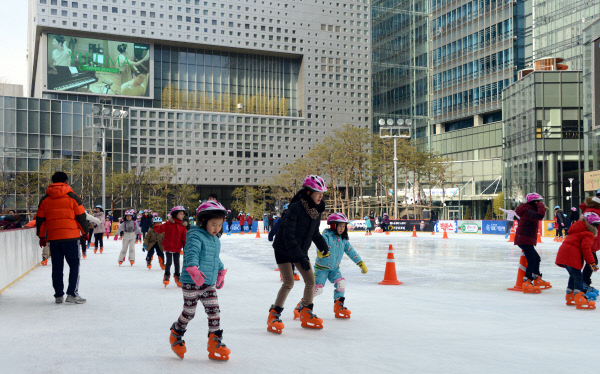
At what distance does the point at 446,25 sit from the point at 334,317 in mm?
76472

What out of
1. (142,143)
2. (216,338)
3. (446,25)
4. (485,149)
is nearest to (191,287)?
(216,338)

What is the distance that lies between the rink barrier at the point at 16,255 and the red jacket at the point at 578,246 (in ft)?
30.4

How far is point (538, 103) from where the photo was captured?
50531 millimetres

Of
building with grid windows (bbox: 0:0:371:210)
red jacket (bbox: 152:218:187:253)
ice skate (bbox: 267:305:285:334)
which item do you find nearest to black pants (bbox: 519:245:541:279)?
ice skate (bbox: 267:305:285:334)

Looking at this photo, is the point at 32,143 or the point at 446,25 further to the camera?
the point at 446,25

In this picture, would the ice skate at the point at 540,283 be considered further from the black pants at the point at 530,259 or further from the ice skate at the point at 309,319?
the ice skate at the point at 309,319

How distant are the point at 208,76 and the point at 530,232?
93.3m

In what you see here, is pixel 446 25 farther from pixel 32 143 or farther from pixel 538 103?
pixel 32 143

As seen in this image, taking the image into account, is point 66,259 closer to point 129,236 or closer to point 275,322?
point 275,322

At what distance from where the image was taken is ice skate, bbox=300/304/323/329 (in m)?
Result: 6.82

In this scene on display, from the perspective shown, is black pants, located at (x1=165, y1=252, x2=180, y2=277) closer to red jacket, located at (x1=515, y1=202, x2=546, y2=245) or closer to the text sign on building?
red jacket, located at (x1=515, y1=202, x2=546, y2=245)

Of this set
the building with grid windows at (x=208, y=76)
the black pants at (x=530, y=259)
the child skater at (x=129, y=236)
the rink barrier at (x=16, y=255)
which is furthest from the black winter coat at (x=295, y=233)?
the building with grid windows at (x=208, y=76)

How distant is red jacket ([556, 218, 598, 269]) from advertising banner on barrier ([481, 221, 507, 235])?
32332 millimetres

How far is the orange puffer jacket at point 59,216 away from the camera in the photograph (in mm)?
8977
